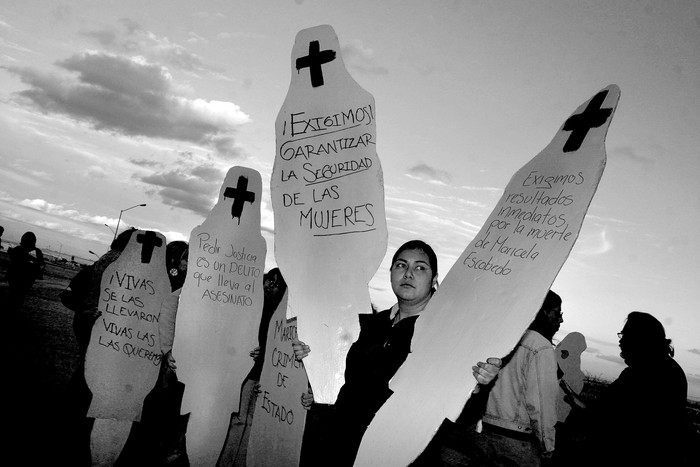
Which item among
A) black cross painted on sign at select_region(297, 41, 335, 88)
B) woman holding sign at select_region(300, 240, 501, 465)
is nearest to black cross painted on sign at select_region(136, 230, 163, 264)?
black cross painted on sign at select_region(297, 41, 335, 88)

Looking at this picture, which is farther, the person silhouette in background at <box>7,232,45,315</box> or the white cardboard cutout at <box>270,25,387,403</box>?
the person silhouette in background at <box>7,232,45,315</box>

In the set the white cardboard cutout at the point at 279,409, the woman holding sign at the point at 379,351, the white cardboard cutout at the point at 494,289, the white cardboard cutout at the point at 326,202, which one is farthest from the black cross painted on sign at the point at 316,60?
the white cardboard cutout at the point at 279,409

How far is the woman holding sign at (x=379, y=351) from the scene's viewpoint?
6.89 feet

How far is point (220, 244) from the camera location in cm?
386

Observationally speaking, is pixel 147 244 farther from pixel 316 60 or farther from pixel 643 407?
pixel 643 407

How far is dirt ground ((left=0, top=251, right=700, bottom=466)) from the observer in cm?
362

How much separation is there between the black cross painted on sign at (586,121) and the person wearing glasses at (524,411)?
138 centimetres

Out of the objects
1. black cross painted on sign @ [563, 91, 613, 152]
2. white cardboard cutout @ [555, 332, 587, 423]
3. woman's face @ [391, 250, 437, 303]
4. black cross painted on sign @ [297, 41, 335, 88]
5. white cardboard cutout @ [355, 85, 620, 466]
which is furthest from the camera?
white cardboard cutout @ [555, 332, 587, 423]

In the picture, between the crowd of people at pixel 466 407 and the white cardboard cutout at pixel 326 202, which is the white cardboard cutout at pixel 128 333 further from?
the white cardboard cutout at pixel 326 202

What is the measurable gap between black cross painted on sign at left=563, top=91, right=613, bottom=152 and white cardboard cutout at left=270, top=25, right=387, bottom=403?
36.9 inches

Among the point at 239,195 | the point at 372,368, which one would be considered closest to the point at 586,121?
the point at 372,368

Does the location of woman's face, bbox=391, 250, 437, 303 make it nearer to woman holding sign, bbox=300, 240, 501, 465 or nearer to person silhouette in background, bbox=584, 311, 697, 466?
woman holding sign, bbox=300, 240, 501, 465

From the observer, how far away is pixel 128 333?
3953 mm

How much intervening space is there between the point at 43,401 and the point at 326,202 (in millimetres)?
4849
